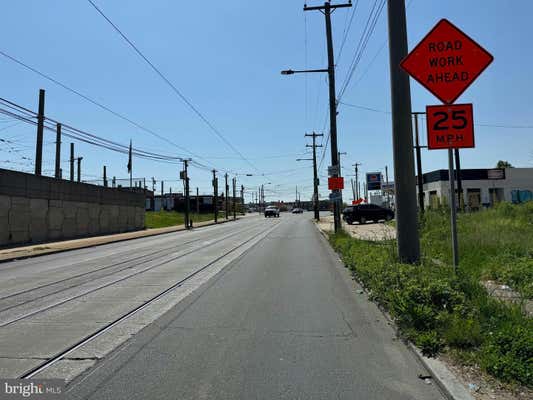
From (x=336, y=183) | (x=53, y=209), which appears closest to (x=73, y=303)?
(x=336, y=183)

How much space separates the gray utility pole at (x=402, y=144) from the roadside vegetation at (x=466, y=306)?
1.66 feet

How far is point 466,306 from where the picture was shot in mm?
6031

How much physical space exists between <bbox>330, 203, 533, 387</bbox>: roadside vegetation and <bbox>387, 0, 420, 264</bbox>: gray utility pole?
506 mm

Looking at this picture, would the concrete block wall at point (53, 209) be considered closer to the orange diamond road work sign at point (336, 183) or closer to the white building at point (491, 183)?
the orange diamond road work sign at point (336, 183)

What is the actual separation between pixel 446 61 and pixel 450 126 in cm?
98

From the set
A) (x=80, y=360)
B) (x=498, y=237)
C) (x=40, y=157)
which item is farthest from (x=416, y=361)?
(x=40, y=157)

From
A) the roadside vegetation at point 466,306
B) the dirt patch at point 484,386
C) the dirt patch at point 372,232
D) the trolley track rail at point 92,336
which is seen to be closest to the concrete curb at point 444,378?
the dirt patch at point 484,386

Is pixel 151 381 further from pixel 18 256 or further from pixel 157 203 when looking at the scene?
pixel 157 203

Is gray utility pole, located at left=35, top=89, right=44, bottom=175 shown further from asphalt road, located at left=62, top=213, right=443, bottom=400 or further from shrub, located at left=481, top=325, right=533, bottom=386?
shrub, located at left=481, top=325, right=533, bottom=386

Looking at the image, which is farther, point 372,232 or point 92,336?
point 372,232

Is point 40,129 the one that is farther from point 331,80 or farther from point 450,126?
point 450,126

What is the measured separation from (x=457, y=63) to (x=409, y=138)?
8.10 feet

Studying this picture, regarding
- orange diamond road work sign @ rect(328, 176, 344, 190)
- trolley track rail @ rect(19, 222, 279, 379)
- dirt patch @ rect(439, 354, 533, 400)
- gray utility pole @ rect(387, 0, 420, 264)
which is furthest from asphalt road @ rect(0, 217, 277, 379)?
orange diamond road work sign @ rect(328, 176, 344, 190)

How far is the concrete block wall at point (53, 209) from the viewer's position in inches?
1084
